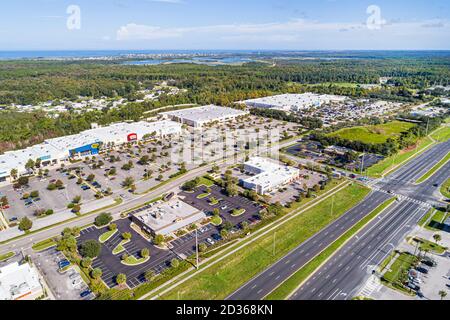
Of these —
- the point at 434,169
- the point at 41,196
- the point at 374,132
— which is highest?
the point at 374,132

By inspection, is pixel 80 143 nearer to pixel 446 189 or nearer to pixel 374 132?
pixel 446 189

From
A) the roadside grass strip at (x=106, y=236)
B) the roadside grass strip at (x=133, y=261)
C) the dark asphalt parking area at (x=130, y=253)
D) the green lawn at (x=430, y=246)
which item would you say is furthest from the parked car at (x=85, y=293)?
the green lawn at (x=430, y=246)

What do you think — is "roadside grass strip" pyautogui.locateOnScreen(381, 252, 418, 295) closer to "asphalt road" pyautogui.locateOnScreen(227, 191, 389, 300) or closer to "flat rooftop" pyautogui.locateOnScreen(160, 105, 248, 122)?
"asphalt road" pyautogui.locateOnScreen(227, 191, 389, 300)

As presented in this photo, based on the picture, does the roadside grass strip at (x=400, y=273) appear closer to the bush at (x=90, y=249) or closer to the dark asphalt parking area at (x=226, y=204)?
the dark asphalt parking area at (x=226, y=204)

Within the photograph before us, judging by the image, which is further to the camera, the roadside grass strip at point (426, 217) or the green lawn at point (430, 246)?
the roadside grass strip at point (426, 217)

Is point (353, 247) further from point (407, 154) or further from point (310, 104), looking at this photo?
point (310, 104)

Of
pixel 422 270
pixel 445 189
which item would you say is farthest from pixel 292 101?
pixel 422 270

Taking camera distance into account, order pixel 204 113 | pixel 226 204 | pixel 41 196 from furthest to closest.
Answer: pixel 204 113
pixel 41 196
pixel 226 204
